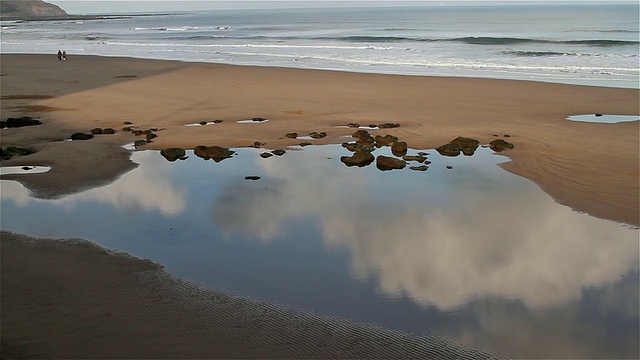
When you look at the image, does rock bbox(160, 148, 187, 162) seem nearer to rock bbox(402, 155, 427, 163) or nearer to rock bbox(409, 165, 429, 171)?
rock bbox(402, 155, 427, 163)

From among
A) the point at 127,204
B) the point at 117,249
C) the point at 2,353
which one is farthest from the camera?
the point at 127,204

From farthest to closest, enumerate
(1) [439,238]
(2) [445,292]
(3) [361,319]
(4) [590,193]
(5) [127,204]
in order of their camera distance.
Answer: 1. (4) [590,193]
2. (5) [127,204]
3. (1) [439,238]
4. (2) [445,292]
5. (3) [361,319]

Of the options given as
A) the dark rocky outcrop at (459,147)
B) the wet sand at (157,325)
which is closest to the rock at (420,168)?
the dark rocky outcrop at (459,147)

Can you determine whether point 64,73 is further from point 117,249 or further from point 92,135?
point 117,249

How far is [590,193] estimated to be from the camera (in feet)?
29.4

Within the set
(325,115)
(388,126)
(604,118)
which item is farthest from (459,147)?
(604,118)

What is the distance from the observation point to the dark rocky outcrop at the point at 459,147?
11539mm

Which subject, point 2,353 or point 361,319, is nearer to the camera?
point 2,353

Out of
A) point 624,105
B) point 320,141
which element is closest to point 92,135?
point 320,141

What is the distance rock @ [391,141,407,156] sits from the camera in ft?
37.4

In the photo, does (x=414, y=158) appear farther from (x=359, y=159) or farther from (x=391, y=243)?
(x=391, y=243)

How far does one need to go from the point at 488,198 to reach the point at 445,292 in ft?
11.1

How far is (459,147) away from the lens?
11695 millimetres

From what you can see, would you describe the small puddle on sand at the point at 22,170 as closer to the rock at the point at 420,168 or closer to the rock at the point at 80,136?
the rock at the point at 80,136
